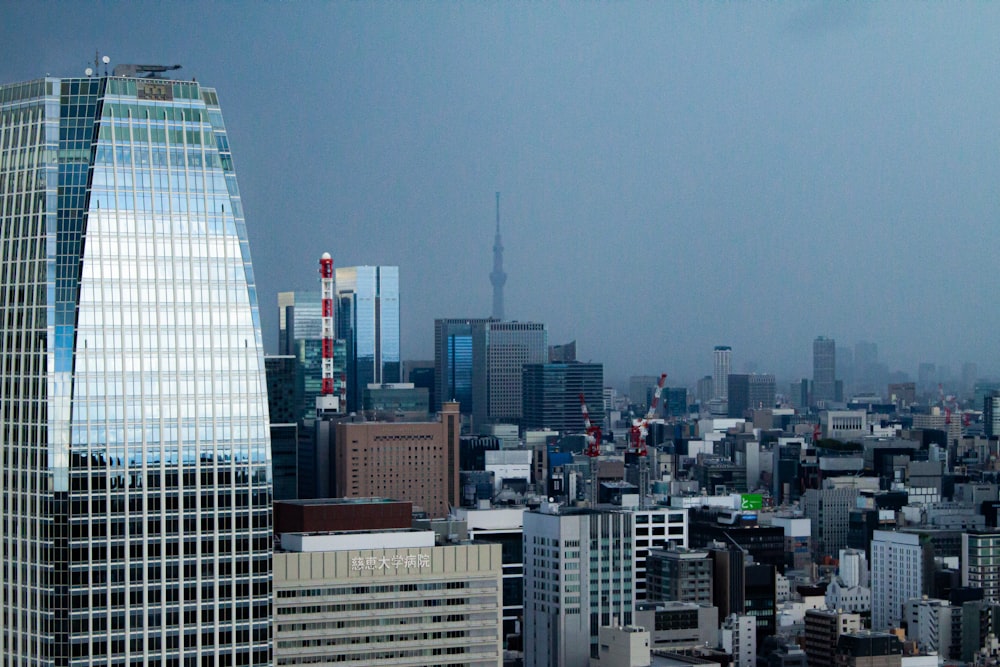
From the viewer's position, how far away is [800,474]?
→ 112750 millimetres

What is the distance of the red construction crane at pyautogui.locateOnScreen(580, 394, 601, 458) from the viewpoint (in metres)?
110

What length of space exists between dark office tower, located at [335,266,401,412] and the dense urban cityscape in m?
29.1

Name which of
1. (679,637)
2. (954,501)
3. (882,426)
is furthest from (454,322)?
(679,637)

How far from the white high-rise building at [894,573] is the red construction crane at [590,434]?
32892mm

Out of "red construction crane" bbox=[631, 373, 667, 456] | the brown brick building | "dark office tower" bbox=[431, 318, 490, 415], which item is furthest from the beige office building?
"dark office tower" bbox=[431, 318, 490, 415]

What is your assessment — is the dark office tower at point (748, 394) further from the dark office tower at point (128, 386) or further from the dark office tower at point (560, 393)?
the dark office tower at point (128, 386)

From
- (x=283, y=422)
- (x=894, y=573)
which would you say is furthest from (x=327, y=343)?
(x=894, y=573)

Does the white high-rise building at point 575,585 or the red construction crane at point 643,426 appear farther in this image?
the red construction crane at point 643,426

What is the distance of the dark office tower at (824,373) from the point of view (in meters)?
133

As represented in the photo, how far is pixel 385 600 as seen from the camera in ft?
119

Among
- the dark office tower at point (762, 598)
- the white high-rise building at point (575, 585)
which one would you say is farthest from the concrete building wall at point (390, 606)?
the dark office tower at point (762, 598)

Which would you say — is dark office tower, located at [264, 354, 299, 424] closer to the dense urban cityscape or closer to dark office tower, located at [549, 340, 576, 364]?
the dense urban cityscape

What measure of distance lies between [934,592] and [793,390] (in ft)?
246

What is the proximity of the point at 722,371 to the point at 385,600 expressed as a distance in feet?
384
